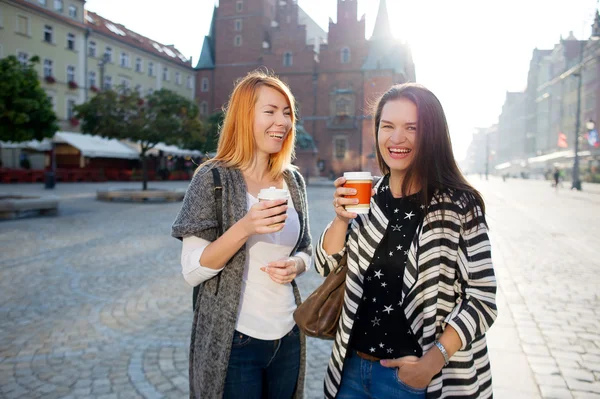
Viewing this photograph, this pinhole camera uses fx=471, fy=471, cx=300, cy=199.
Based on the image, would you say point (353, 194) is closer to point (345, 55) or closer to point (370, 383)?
point (370, 383)

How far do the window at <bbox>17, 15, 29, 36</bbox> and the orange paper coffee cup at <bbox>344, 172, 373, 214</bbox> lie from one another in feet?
111

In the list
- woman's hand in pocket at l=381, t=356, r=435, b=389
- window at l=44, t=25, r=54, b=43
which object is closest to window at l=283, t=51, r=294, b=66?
window at l=44, t=25, r=54, b=43

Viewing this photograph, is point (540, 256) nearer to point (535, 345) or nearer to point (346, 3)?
point (535, 345)

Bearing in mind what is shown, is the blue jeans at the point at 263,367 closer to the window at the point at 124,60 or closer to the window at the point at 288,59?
the window at the point at 124,60

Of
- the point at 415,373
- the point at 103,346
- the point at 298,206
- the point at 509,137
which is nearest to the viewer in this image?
the point at 415,373

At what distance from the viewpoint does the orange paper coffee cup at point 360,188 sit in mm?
1874

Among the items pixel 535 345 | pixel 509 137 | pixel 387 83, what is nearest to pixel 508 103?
pixel 509 137

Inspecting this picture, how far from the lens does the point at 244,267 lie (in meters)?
2.10

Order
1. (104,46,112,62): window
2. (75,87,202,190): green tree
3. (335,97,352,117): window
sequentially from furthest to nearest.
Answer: (335,97,352,117): window < (104,46,112,62): window < (75,87,202,190): green tree

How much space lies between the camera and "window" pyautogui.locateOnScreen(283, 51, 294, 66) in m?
47.9

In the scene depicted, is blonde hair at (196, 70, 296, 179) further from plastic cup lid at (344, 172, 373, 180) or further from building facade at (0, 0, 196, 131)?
building facade at (0, 0, 196, 131)

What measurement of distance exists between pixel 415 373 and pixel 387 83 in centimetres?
4677

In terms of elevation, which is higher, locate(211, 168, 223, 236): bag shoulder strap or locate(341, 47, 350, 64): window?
locate(341, 47, 350, 64): window

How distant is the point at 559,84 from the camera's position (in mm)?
67625
